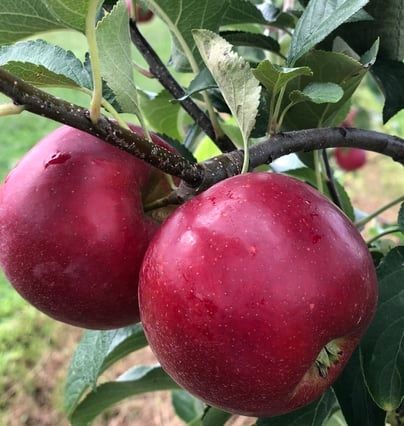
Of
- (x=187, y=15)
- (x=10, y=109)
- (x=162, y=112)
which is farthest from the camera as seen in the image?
(x=162, y=112)

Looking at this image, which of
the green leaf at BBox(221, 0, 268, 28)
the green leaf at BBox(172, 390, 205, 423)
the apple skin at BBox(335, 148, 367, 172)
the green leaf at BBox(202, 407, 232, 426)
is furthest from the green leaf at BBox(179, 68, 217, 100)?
the apple skin at BBox(335, 148, 367, 172)

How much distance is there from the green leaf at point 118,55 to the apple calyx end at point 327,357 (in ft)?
0.72

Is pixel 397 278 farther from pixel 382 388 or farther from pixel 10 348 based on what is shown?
pixel 10 348

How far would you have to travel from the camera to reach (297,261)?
17.3 inches

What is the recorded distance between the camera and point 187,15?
641 mm

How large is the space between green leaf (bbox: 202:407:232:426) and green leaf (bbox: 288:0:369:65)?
401 millimetres

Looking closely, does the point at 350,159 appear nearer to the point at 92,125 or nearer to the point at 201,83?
the point at 201,83

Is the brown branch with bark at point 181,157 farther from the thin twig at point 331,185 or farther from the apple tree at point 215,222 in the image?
the thin twig at point 331,185

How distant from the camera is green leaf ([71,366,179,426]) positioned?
942 mm

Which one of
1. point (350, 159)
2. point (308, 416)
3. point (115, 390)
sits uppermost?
point (308, 416)

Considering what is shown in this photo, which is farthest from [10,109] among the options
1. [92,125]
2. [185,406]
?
[185,406]

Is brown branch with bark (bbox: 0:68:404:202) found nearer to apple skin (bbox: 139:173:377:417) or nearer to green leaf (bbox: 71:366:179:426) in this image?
apple skin (bbox: 139:173:377:417)

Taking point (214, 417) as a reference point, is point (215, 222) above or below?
above

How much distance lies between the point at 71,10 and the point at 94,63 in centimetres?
4
